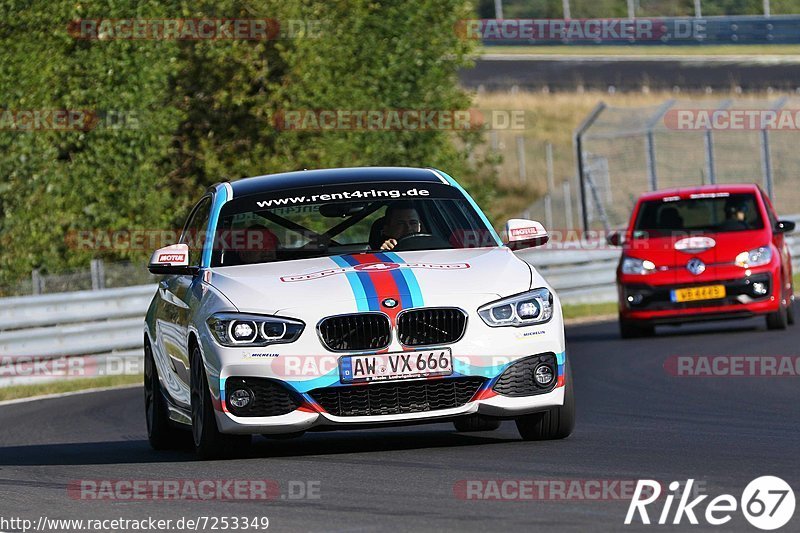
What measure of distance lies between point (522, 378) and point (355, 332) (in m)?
0.92

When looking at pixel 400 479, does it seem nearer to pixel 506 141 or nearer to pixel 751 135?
pixel 751 135

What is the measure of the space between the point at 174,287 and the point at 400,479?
302cm

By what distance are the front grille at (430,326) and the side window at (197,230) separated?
186 cm

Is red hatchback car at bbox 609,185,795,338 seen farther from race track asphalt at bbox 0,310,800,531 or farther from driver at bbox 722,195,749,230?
race track asphalt at bbox 0,310,800,531

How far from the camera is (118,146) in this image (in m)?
24.7

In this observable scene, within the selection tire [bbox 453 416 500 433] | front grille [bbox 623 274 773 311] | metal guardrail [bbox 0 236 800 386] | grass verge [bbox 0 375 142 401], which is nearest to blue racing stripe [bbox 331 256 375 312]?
tire [bbox 453 416 500 433]

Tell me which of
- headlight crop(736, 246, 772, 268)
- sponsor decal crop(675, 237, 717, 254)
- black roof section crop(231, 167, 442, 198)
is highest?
black roof section crop(231, 167, 442, 198)

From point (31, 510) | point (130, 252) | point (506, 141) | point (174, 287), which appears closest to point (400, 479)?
point (31, 510)

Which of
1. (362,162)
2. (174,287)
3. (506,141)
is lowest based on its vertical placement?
(506,141)

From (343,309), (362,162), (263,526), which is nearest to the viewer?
(263,526)

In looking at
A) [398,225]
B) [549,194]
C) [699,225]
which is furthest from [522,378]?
[549,194]

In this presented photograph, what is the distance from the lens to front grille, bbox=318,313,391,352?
9.11m

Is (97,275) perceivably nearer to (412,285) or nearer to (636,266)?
(636,266)

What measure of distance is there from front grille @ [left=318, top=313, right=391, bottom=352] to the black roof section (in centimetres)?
180
